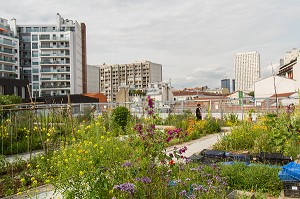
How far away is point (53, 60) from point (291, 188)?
73.2m

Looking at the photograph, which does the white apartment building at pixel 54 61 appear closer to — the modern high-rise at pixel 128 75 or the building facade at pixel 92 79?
the building facade at pixel 92 79

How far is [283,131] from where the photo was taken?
851 centimetres

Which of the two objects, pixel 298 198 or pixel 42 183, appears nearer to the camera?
pixel 298 198

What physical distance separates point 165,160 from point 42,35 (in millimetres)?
75398

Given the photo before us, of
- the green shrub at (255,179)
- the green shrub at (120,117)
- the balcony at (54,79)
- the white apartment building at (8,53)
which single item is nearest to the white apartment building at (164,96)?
the green shrub at (120,117)

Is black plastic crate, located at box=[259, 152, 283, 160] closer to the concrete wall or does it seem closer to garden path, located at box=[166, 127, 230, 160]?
garden path, located at box=[166, 127, 230, 160]

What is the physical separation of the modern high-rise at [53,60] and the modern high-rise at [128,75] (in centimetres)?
7938

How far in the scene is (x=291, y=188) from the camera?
5.12 meters

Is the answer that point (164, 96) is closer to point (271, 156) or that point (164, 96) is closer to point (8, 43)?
point (271, 156)

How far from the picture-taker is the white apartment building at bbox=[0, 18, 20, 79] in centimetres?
6756

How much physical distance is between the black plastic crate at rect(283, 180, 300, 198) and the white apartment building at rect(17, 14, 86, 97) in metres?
68.7

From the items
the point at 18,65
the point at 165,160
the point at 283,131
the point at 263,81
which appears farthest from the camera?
the point at 18,65

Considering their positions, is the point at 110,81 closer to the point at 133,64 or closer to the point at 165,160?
the point at 133,64

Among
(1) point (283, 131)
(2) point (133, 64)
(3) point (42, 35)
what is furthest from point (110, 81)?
(1) point (283, 131)
